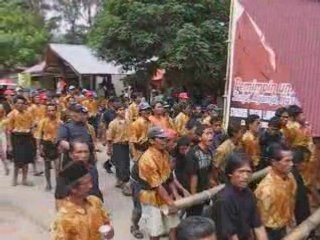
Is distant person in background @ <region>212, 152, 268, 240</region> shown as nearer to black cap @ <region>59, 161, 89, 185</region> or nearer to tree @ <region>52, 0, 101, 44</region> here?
black cap @ <region>59, 161, 89, 185</region>


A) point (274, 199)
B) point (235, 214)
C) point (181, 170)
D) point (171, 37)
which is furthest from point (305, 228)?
point (171, 37)

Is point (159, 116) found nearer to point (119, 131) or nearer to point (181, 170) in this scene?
point (119, 131)

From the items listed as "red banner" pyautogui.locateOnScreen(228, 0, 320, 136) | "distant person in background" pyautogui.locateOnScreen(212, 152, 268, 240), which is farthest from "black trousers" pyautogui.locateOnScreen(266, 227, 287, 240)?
"red banner" pyautogui.locateOnScreen(228, 0, 320, 136)

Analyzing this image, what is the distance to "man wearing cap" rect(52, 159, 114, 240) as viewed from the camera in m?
4.12

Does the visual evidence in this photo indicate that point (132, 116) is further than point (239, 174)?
Yes

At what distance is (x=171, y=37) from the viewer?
56.1 ft

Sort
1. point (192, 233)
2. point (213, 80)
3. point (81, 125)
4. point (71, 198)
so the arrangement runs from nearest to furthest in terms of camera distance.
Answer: point (192, 233)
point (71, 198)
point (81, 125)
point (213, 80)

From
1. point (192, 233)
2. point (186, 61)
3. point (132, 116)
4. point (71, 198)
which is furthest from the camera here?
point (186, 61)

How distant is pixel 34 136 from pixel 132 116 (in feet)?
6.51

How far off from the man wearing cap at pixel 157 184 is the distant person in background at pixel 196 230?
2.94 meters

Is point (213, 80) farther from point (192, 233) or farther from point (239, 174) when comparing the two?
point (192, 233)

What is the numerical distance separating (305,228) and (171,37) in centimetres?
1217

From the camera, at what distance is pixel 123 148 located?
10.5 metres

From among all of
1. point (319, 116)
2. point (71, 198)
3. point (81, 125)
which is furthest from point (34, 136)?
point (71, 198)
